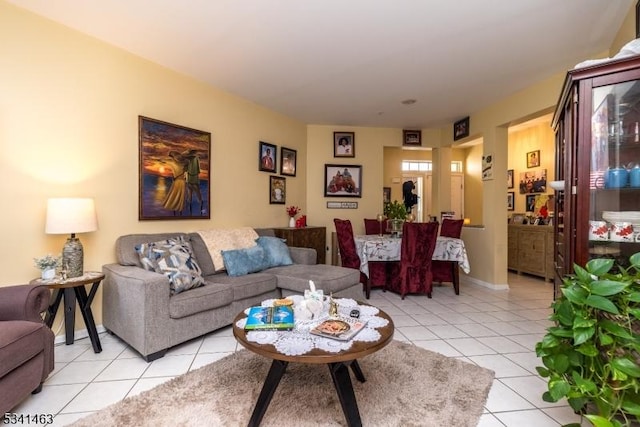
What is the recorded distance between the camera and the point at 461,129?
5.11 m

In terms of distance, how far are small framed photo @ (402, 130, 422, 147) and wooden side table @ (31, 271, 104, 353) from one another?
16.0 feet

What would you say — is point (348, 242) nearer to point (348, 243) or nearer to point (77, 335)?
point (348, 243)

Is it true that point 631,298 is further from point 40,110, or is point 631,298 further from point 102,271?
point 40,110

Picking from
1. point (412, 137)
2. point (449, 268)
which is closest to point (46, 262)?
point (449, 268)

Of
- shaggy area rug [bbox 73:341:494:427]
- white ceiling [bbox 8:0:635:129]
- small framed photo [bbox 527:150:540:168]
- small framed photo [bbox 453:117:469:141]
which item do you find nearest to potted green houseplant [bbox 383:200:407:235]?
white ceiling [bbox 8:0:635:129]

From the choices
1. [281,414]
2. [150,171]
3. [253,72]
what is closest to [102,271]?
[150,171]

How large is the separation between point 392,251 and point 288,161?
6.97 feet

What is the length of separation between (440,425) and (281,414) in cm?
82

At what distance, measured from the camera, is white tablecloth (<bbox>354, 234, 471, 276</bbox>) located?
13.3 feet

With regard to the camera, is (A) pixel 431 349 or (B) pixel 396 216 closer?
(A) pixel 431 349

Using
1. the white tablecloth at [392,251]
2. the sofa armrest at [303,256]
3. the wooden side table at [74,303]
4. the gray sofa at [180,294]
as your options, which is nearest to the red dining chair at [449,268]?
the white tablecloth at [392,251]

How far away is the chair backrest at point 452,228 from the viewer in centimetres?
453

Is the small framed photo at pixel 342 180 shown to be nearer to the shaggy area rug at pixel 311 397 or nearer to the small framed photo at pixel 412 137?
the small framed photo at pixel 412 137

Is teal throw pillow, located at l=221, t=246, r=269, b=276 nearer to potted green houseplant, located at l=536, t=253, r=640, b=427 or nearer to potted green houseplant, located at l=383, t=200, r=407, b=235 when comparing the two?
potted green houseplant, located at l=383, t=200, r=407, b=235
